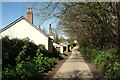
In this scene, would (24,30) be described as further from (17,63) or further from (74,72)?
(17,63)

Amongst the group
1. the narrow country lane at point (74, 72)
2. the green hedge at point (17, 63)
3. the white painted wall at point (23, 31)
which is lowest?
the narrow country lane at point (74, 72)

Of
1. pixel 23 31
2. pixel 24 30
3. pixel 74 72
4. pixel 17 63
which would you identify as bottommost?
pixel 74 72

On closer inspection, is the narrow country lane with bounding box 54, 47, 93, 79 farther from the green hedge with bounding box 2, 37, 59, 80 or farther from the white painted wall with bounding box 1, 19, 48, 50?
the white painted wall with bounding box 1, 19, 48, 50

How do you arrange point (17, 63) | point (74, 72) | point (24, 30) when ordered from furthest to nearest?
point (24, 30)
point (74, 72)
point (17, 63)

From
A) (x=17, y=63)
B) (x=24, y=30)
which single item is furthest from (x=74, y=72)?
(x=24, y=30)

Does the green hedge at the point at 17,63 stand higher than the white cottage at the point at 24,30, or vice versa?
the white cottage at the point at 24,30

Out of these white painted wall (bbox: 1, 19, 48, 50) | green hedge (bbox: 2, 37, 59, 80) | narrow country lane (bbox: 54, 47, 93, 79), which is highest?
white painted wall (bbox: 1, 19, 48, 50)

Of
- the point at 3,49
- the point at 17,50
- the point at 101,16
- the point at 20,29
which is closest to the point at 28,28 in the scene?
the point at 20,29

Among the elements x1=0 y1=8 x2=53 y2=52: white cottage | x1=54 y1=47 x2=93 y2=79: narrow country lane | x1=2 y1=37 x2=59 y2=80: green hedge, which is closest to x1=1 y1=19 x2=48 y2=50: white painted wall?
x1=0 y1=8 x2=53 y2=52: white cottage

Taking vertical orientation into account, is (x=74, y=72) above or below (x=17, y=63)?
below

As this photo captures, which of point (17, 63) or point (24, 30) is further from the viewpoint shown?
point (24, 30)

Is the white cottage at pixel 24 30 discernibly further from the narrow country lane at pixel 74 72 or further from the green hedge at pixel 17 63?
the green hedge at pixel 17 63

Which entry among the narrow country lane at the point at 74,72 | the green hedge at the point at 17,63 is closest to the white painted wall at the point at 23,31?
the narrow country lane at the point at 74,72

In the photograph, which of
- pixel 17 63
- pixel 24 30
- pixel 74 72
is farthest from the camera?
pixel 24 30
